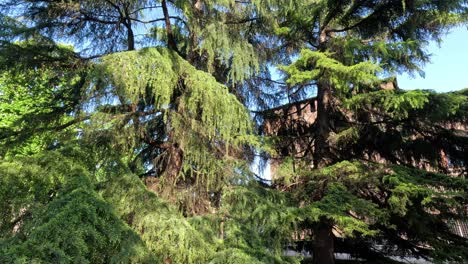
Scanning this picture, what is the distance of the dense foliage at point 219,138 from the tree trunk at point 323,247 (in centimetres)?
3

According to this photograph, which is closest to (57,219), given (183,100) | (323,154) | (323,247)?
(183,100)

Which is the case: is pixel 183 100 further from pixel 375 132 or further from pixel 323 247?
pixel 375 132

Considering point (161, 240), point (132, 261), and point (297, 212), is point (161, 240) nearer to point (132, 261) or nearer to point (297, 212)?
point (132, 261)

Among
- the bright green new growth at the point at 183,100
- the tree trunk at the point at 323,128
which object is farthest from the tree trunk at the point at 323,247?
the bright green new growth at the point at 183,100

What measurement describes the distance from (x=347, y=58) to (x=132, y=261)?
214 inches

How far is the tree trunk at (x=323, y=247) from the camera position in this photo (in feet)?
25.0

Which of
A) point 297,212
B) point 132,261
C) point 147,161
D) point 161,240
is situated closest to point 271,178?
point 297,212

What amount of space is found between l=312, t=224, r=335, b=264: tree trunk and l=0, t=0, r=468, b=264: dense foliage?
29 millimetres

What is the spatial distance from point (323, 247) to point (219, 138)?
351cm

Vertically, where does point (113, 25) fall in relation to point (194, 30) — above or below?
above

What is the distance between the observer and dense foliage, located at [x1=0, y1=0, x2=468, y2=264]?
440 cm

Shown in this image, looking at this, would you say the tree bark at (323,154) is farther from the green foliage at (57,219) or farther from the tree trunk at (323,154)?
the green foliage at (57,219)

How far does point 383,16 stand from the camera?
319 inches

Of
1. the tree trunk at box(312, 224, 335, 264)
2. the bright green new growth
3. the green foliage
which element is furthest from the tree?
the green foliage
